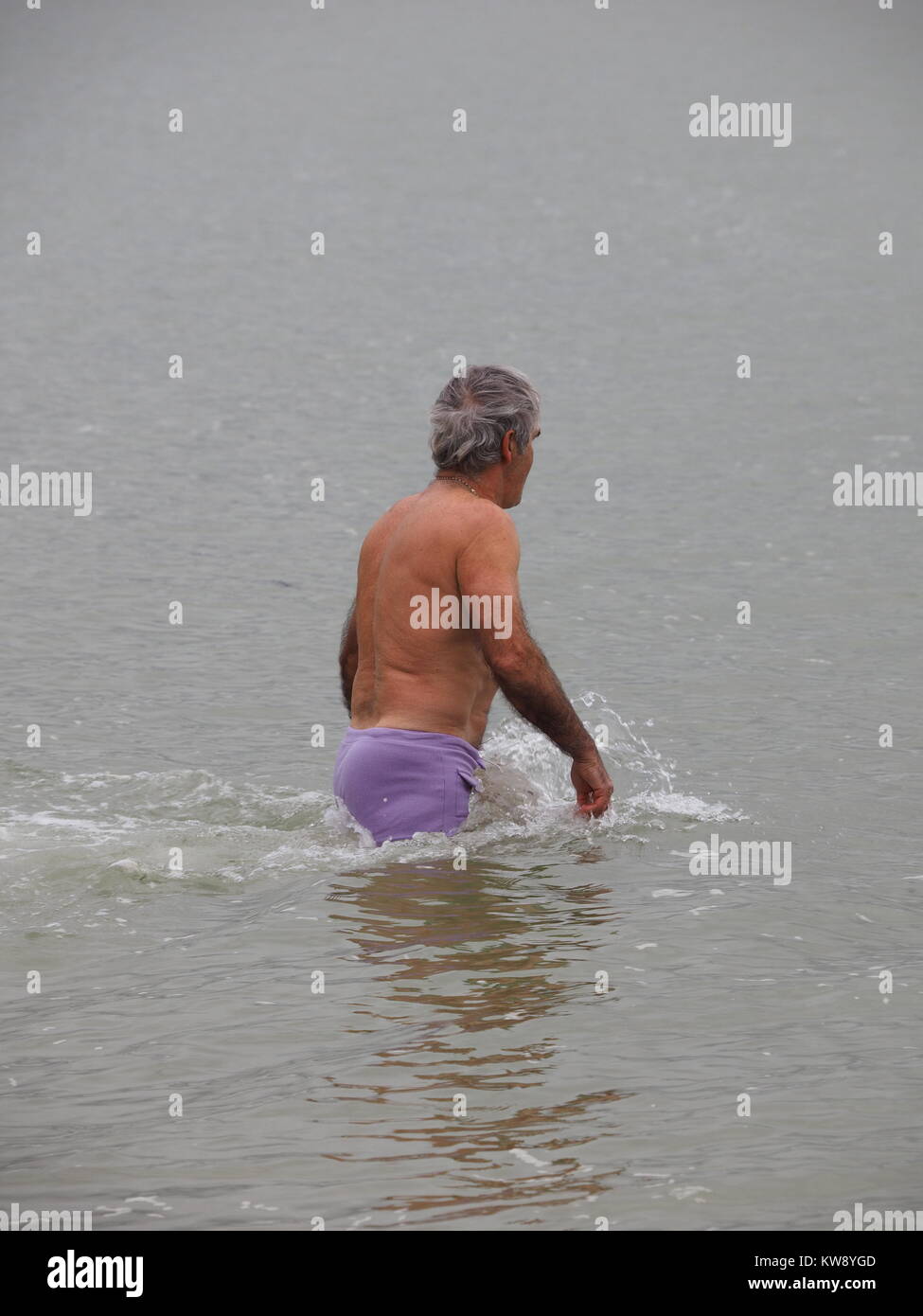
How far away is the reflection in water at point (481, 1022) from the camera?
384cm

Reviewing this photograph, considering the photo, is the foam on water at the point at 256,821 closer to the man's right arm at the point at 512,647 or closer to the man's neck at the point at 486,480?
the man's right arm at the point at 512,647

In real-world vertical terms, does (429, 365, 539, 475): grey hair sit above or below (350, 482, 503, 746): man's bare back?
above

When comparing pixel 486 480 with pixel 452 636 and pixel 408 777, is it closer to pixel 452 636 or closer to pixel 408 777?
pixel 452 636

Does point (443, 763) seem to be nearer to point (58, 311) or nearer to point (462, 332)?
point (462, 332)

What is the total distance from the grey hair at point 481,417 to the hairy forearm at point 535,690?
648mm

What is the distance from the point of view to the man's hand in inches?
229

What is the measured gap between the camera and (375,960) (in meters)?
5.20

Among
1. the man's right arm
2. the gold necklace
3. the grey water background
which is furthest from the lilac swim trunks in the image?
the gold necklace

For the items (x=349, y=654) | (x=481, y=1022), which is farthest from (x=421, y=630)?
(x=481, y=1022)

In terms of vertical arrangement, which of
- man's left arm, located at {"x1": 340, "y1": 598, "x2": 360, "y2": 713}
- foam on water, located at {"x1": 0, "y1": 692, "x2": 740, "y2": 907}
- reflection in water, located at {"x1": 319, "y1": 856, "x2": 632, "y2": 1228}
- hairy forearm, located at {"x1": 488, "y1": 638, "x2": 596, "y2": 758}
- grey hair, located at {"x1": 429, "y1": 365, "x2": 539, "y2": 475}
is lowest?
reflection in water, located at {"x1": 319, "y1": 856, "x2": 632, "y2": 1228}

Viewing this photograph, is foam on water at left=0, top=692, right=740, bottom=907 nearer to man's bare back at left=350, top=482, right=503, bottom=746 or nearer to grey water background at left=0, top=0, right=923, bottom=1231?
grey water background at left=0, top=0, right=923, bottom=1231

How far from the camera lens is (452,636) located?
19.1ft

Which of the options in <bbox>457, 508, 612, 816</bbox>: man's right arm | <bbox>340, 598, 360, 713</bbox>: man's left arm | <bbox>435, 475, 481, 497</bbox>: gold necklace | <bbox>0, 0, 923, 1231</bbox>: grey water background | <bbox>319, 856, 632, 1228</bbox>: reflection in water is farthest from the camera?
<bbox>340, 598, 360, 713</bbox>: man's left arm

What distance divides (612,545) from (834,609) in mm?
2225
